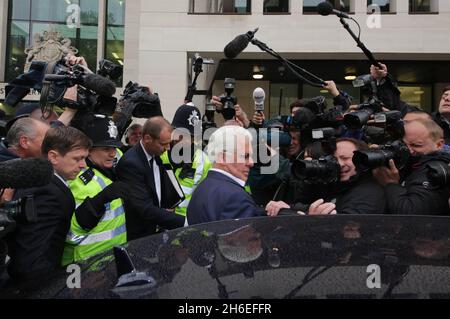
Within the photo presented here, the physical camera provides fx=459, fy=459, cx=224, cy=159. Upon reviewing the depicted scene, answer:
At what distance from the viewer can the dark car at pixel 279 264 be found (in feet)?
3.97

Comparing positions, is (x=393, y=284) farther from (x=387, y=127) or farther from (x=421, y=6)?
(x=421, y=6)

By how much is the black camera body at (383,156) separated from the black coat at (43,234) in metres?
1.68

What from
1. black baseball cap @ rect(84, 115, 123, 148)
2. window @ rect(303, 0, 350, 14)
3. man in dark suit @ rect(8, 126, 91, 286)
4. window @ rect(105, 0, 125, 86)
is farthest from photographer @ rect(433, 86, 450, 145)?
window @ rect(105, 0, 125, 86)

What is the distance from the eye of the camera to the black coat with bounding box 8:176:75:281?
2.22m

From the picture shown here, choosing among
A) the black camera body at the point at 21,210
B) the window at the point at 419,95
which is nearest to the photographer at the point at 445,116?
the black camera body at the point at 21,210

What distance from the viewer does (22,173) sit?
1322 mm

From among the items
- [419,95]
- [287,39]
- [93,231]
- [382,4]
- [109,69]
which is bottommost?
[93,231]

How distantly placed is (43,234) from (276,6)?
1257 cm

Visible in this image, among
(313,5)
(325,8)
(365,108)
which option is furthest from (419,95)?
(365,108)

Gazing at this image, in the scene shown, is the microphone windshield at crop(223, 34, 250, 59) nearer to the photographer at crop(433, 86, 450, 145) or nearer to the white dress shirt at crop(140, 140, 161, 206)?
the white dress shirt at crop(140, 140, 161, 206)

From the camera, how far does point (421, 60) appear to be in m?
13.5

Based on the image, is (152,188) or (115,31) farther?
(115,31)

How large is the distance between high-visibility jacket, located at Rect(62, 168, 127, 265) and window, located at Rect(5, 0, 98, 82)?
689 inches

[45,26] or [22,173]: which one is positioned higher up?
[45,26]
